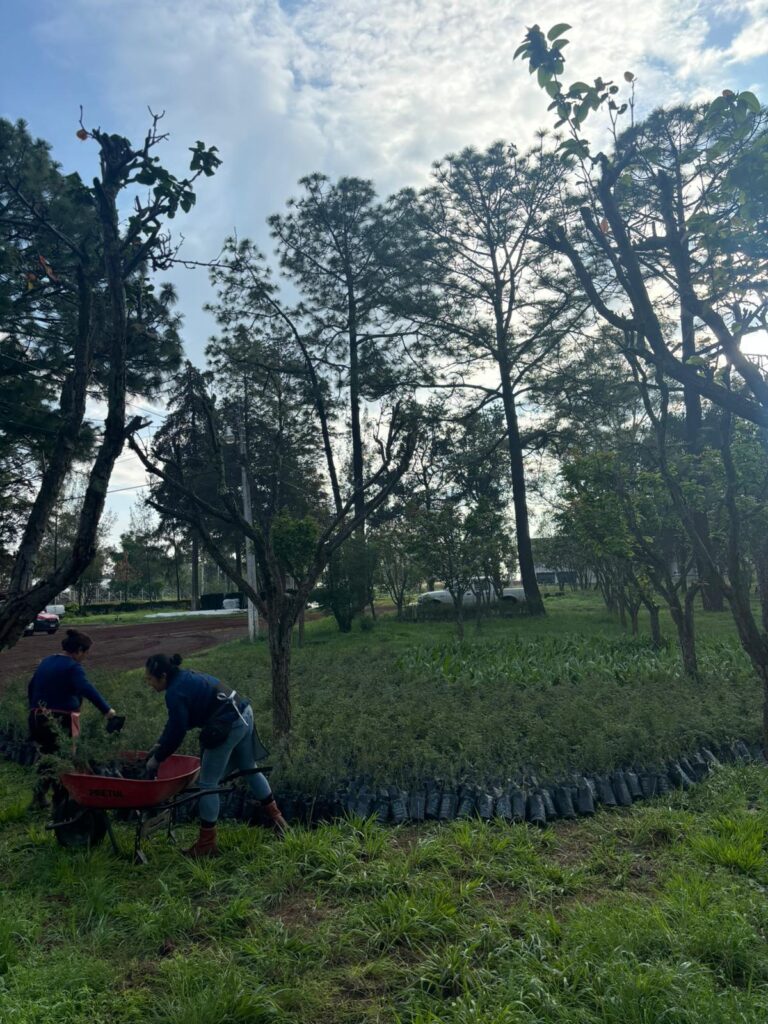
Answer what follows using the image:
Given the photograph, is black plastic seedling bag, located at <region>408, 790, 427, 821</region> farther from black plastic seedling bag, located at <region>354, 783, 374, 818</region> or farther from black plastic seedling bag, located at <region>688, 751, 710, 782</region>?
black plastic seedling bag, located at <region>688, 751, 710, 782</region>

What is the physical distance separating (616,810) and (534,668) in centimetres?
512

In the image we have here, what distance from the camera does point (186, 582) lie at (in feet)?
240

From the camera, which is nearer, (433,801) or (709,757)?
(433,801)

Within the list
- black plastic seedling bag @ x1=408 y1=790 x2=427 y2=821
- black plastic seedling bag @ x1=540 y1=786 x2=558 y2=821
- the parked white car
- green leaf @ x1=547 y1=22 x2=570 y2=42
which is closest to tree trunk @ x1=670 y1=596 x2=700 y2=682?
black plastic seedling bag @ x1=540 y1=786 x2=558 y2=821

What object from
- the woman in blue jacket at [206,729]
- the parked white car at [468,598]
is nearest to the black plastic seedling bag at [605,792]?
the woman in blue jacket at [206,729]

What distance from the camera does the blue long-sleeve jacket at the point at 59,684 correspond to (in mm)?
5527

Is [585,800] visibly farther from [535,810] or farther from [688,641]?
[688,641]

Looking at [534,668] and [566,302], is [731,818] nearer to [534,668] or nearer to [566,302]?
[534,668]

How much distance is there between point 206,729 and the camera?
452cm

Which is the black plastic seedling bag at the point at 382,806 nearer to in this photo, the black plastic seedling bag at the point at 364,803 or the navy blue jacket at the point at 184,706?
the black plastic seedling bag at the point at 364,803

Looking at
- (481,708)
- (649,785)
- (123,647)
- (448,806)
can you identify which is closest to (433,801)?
(448,806)

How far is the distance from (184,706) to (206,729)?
21cm

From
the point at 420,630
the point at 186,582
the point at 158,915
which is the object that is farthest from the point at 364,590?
the point at 186,582

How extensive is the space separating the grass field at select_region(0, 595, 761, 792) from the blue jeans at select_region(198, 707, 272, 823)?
1.66 feet
